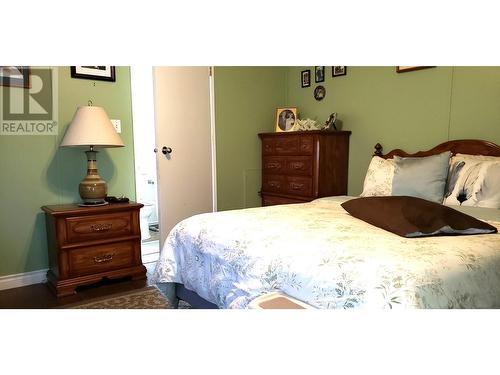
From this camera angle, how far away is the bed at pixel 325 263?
Result: 99cm

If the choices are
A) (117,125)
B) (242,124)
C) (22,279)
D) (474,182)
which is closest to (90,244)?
(22,279)

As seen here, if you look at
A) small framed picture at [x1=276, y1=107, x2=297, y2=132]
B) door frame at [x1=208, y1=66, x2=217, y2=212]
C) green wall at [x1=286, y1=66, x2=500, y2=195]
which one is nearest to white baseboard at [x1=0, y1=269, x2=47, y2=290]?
door frame at [x1=208, y1=66, x2=217, y2=212]

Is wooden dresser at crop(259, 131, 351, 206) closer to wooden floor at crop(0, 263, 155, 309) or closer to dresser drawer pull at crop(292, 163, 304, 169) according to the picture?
dresser drawer pull at crop(292, 163, 304, 169)

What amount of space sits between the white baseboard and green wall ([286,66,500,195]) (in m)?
2.75

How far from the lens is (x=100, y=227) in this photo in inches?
99.8

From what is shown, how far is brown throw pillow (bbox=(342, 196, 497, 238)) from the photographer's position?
1.37 m

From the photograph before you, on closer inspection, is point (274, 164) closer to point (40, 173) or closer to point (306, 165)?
point (306, 165)

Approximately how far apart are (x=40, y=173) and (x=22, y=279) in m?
0.81

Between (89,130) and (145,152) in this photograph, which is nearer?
(89,130)
